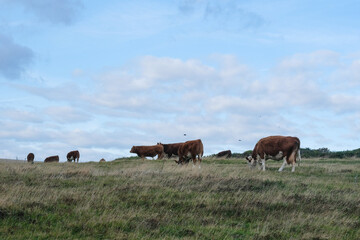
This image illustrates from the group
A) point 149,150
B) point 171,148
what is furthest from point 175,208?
point 149,150

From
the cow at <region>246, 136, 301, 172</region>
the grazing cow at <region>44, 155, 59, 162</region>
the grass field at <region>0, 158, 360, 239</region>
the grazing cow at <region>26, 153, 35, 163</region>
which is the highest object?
the grazing cow at <region>26, 153, 35, 163</region>

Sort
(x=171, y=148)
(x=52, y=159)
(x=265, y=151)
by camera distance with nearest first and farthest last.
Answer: (x=265, y=151) → (x=171, y=148) → (x=52, y=159)

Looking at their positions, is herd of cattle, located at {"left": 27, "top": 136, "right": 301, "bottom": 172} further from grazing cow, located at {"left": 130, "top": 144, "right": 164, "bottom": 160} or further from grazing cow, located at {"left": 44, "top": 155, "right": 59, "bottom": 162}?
grazing cow, located at {"left": 44, "top": 155, "right": 59, "bottom": 162}

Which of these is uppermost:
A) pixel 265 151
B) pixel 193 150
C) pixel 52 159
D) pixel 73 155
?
pixel 73 155

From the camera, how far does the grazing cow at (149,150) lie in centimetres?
3781

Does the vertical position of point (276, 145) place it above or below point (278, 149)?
above

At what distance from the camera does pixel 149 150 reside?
127 ft

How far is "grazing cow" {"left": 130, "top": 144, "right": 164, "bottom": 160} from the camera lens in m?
37.8

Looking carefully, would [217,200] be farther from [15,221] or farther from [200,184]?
[15,221]

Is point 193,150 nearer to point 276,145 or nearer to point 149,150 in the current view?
point 276,145

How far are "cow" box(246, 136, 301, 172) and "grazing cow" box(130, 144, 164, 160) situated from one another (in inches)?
553

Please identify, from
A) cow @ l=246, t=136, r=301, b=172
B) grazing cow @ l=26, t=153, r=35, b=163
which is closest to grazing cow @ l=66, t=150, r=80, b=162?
grazing cow @ l=26, t=153, r=35, b=163

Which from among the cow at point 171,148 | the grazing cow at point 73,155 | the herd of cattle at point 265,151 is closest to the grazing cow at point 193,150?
the herd of cattle at point 265,151

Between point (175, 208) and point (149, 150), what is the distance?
1047 inches
